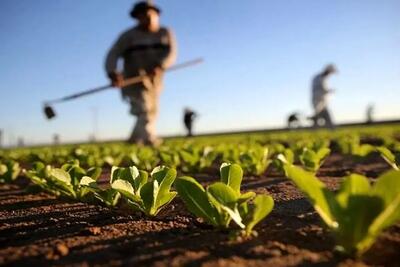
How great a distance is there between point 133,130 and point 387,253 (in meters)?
7.61

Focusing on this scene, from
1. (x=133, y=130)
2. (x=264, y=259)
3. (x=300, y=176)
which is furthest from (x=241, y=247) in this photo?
(x=133, y=130)

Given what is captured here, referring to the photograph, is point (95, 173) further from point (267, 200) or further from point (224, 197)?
point (267, 200)

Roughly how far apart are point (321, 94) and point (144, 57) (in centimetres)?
765

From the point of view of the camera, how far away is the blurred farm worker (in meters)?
8.30

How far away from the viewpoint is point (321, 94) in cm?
1399

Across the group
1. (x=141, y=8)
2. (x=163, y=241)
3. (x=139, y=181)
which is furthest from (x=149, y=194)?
(x=141, y=8)

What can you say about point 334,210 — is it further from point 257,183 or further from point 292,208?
point 257,183

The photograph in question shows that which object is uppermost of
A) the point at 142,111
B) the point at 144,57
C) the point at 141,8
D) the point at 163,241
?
the point at 141,8

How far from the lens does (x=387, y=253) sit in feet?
4.12

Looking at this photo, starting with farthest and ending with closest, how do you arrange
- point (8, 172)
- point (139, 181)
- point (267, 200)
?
point (8, 172)
point (139, 181)
point (267, 200)

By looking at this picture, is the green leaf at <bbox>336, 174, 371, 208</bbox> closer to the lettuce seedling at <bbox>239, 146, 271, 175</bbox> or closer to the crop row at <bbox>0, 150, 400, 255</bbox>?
the crop row at <bbox>0, 150, 400, 255</bbox>

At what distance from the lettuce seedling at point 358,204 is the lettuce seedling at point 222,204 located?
215 mm

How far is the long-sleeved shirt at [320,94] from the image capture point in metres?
13.9

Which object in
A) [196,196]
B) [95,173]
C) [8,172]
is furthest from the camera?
[8,172]
